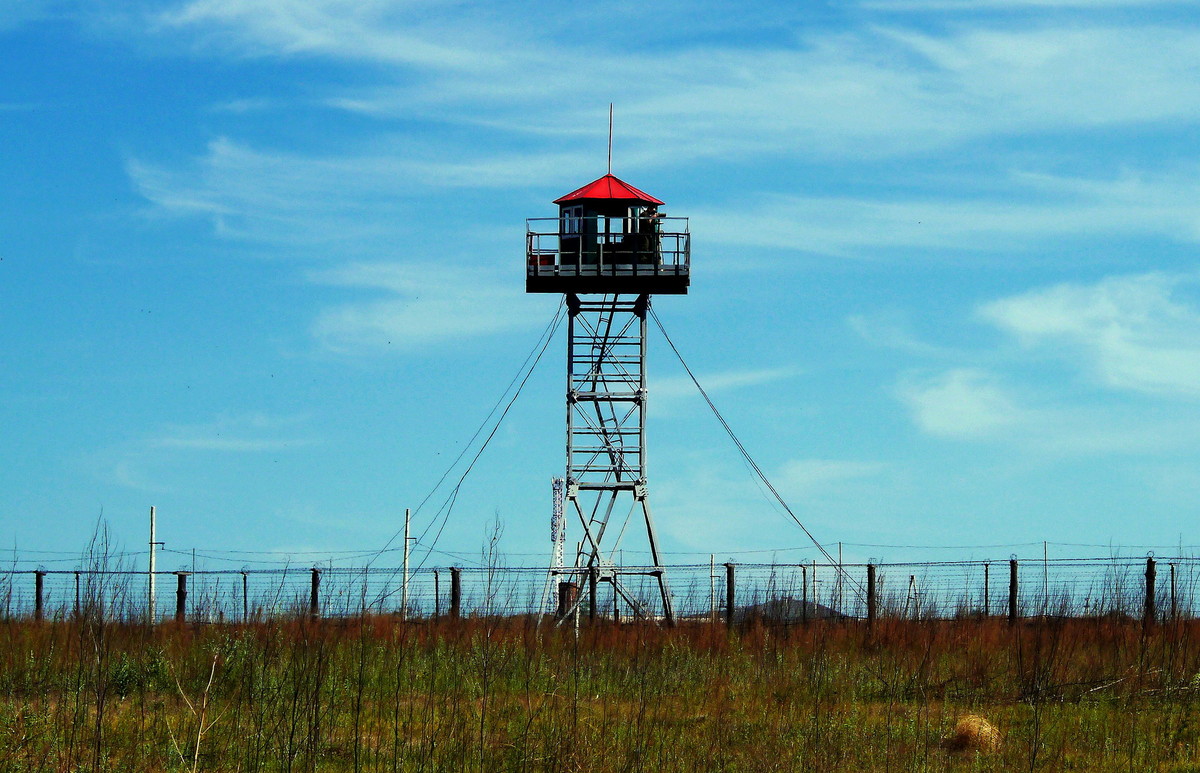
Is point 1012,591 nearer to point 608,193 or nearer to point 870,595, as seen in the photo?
point 870,595

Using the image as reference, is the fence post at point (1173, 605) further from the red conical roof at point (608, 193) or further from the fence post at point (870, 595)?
the red conical roof at point (608, 193)

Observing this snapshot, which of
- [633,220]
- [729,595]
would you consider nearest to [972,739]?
[729,595]

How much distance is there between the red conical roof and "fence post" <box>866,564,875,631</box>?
37.5ft

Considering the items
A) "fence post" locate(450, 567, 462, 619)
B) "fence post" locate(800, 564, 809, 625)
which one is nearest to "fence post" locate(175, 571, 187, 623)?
"fence post" locate(450, 567, 462, 619)

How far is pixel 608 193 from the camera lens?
3372cm

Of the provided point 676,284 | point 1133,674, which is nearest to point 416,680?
point 1133,674

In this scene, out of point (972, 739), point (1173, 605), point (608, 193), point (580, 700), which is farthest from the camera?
point (608, 193)

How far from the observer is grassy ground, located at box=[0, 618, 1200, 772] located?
1195cm

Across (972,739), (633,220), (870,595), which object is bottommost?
(972,739)

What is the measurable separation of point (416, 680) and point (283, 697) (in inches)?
170

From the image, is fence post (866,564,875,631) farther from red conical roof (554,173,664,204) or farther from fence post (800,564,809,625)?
red conical roof (554,173,664,204)

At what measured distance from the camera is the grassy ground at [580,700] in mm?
11953

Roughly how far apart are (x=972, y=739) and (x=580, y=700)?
457 centimetres

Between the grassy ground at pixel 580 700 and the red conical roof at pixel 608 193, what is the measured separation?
14180mm
